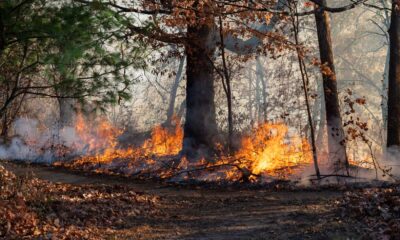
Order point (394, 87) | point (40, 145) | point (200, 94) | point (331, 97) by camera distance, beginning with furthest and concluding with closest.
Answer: point (40, 145) < point (200, 94) < point (394, 87) < point (331, 97)

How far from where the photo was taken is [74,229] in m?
7.02

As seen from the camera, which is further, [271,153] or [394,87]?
[394,87]

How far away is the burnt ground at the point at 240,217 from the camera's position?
22.4 ft

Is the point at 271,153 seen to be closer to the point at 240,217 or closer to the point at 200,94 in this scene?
the point at 200,94

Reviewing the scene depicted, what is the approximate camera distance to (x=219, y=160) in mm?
14742

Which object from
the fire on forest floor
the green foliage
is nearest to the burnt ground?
the fire on forest floor

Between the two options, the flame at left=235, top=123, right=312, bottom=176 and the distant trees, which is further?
the flame at left=235, top=123, right=312, bottom=176

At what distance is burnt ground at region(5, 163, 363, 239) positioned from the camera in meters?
6.84

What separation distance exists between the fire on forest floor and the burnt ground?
1323mm

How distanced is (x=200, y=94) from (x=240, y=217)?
25.9ft

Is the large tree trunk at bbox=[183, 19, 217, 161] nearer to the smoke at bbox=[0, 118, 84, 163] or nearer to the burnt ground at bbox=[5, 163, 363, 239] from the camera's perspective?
the burnt ground at bbox=[5, 163, 363, 239]

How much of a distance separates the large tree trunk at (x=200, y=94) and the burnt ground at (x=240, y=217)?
338cm

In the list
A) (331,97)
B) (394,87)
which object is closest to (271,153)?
(331,97)

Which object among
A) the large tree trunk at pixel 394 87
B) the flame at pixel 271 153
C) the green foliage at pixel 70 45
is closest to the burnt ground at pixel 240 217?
the flame at pixel 271 153
